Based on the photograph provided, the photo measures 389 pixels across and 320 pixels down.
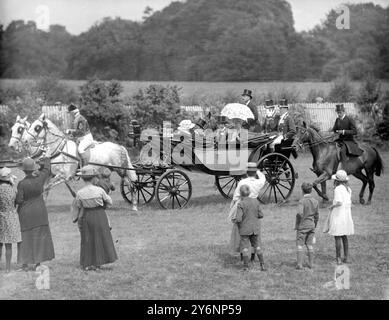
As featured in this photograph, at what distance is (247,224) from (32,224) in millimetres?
2938

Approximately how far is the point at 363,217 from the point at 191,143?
12.5 ft

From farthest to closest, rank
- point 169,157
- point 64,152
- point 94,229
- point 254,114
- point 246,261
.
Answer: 1. point 254,114
2. point 64,152
3. point 169,157
4. point 246,261
5. point 94,229

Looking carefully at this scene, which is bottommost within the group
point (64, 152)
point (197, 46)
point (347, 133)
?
point (64, 152)

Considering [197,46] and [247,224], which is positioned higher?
[197,46]

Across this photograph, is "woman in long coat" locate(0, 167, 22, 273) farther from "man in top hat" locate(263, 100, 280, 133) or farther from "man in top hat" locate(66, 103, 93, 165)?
"man in top hat" locate(263, 100, 280, 133)

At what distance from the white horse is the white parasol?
7.74 ft

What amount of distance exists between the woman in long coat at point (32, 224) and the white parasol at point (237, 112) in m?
5.34

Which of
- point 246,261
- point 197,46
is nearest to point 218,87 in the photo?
point 197,46

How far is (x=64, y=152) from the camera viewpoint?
12.5 m

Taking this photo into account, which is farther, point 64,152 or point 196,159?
point 64,152

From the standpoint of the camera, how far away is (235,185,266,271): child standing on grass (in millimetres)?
8133

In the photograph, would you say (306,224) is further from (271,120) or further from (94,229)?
(271,120)

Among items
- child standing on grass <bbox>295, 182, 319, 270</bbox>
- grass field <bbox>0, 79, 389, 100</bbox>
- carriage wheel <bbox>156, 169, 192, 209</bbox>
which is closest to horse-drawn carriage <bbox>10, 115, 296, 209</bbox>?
carriage wheel <bbox>156, 169, 192, 209</bbox>

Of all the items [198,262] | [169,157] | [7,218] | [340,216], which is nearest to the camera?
[7,218]
